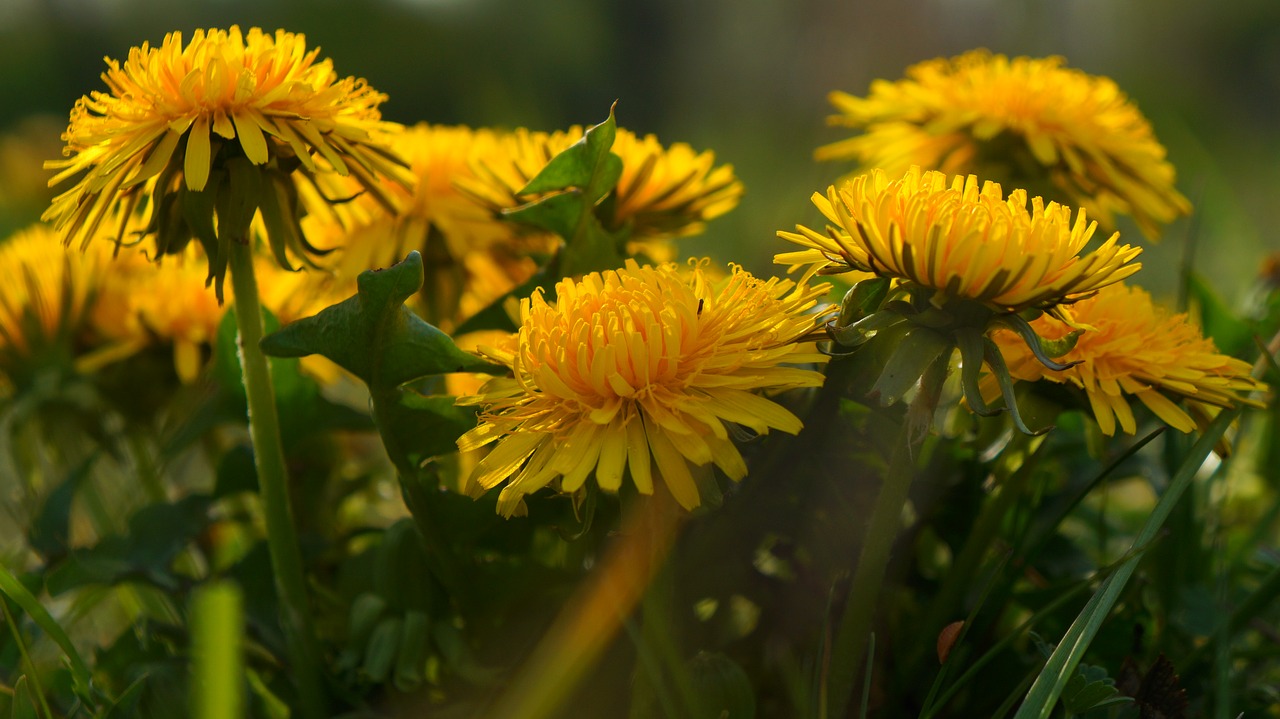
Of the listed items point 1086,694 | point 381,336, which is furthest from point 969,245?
point 381,336

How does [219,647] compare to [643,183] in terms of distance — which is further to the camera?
[643,183]

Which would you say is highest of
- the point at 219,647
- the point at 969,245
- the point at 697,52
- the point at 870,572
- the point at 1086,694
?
the point at 697,52

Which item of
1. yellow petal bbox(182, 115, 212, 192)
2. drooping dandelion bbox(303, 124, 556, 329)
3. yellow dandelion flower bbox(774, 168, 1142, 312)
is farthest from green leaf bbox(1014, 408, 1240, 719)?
yellow petal bbox(182, 115, 212, 192)

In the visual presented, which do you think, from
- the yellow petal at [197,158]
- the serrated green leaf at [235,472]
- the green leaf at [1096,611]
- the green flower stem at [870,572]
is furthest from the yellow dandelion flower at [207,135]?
the green leaf at [1096,611]

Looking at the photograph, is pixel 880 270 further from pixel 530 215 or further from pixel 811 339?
pixel 530 215

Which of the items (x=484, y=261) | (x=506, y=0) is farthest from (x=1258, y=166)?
(x=506, y=0)

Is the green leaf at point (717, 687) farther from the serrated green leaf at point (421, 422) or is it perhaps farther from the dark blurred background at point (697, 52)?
the dark blurred background at point (697, 52)

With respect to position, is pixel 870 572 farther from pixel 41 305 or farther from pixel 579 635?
pixel 41 305
